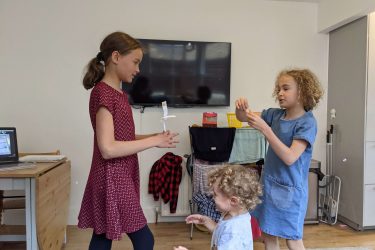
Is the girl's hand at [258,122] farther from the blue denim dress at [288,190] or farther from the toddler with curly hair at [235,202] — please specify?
the toddler with curly hair at [235,202]

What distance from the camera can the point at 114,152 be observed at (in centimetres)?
129

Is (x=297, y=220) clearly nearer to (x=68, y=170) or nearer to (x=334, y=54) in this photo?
(x=68, y=170)

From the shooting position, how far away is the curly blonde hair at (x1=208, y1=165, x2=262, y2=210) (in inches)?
47.8

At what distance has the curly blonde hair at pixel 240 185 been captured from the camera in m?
1.21

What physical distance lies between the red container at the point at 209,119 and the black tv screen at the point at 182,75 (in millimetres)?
221

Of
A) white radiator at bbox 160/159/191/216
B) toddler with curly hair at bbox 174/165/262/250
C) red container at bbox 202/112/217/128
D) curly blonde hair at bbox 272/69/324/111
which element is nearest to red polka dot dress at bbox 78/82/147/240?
toddler with curly hair at bbox 174/165/262/250

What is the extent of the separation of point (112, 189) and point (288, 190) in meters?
0.79

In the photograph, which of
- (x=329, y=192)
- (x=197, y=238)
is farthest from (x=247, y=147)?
(x=329, y=192)

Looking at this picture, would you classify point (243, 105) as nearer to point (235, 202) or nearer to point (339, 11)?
point (235, 202)

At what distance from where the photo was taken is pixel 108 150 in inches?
50.5

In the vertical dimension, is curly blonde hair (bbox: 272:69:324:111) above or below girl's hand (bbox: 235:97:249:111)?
above

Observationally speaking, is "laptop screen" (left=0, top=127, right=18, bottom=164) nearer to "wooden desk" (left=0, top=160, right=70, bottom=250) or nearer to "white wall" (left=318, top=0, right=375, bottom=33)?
"wooden desk" (left=0, top=160, right=70, bottom=250)

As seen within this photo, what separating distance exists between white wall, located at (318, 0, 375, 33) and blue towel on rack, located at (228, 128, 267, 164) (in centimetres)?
128

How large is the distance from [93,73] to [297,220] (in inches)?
44.4
